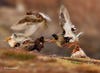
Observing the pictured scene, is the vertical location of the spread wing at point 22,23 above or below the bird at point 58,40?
above

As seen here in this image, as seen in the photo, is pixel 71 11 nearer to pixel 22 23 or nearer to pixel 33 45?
pixel 22 23

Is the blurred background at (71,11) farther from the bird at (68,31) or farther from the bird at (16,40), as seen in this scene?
the bird at (16,40)

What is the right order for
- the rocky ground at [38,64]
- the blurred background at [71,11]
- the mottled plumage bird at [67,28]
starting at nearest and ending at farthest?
1. the rocky ground at [38,64]
2. the mottled plumage bird at [67,28]
3. the blurred background at [71,11]

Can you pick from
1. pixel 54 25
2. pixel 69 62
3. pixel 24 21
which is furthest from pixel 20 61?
pixel 54 25

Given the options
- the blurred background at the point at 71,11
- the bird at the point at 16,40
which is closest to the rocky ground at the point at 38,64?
the bird at the point at 16,40

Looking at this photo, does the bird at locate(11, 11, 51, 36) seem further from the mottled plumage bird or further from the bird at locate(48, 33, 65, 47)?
the mottled plumage bird

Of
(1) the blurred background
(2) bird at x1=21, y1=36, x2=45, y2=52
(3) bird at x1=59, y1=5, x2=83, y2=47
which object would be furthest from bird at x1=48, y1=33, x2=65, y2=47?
(1) the blurred background

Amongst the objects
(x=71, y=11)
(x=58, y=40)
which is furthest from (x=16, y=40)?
(x=71, y=11)
